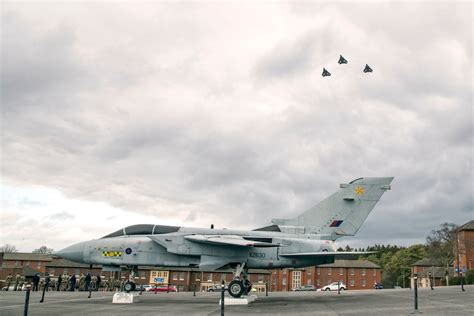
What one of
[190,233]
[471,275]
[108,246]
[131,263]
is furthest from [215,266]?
[471,275]

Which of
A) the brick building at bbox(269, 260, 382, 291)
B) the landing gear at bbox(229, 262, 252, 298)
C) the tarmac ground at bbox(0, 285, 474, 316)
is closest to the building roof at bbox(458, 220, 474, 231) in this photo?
the brick building at bbox(269, 260, 382, 291)

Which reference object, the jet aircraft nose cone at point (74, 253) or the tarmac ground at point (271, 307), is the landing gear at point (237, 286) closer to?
the tarmac ground at point (271, 307)

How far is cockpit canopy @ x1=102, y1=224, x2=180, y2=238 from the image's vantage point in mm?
21422

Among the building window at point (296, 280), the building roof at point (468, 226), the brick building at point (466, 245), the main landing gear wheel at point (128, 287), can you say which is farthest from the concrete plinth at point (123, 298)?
the building roof at point (468, 226)

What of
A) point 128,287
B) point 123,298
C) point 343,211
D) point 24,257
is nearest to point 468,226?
point 343,211

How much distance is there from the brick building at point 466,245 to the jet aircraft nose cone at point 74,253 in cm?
7526

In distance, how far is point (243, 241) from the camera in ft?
63.7

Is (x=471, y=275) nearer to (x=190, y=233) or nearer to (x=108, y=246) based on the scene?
(x=190, y=233)

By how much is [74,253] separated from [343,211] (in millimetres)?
14394

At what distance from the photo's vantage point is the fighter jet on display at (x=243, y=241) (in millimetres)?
20359

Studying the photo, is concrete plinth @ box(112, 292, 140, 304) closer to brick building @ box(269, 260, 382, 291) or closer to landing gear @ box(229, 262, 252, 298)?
landing gear @ box(229, 262, 252, 298)

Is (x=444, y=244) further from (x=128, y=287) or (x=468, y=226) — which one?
(x=128, y=287)

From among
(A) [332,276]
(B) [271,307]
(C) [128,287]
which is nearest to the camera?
(B) [271,307]

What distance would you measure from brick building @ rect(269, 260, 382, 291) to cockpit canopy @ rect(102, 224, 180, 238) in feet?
230
